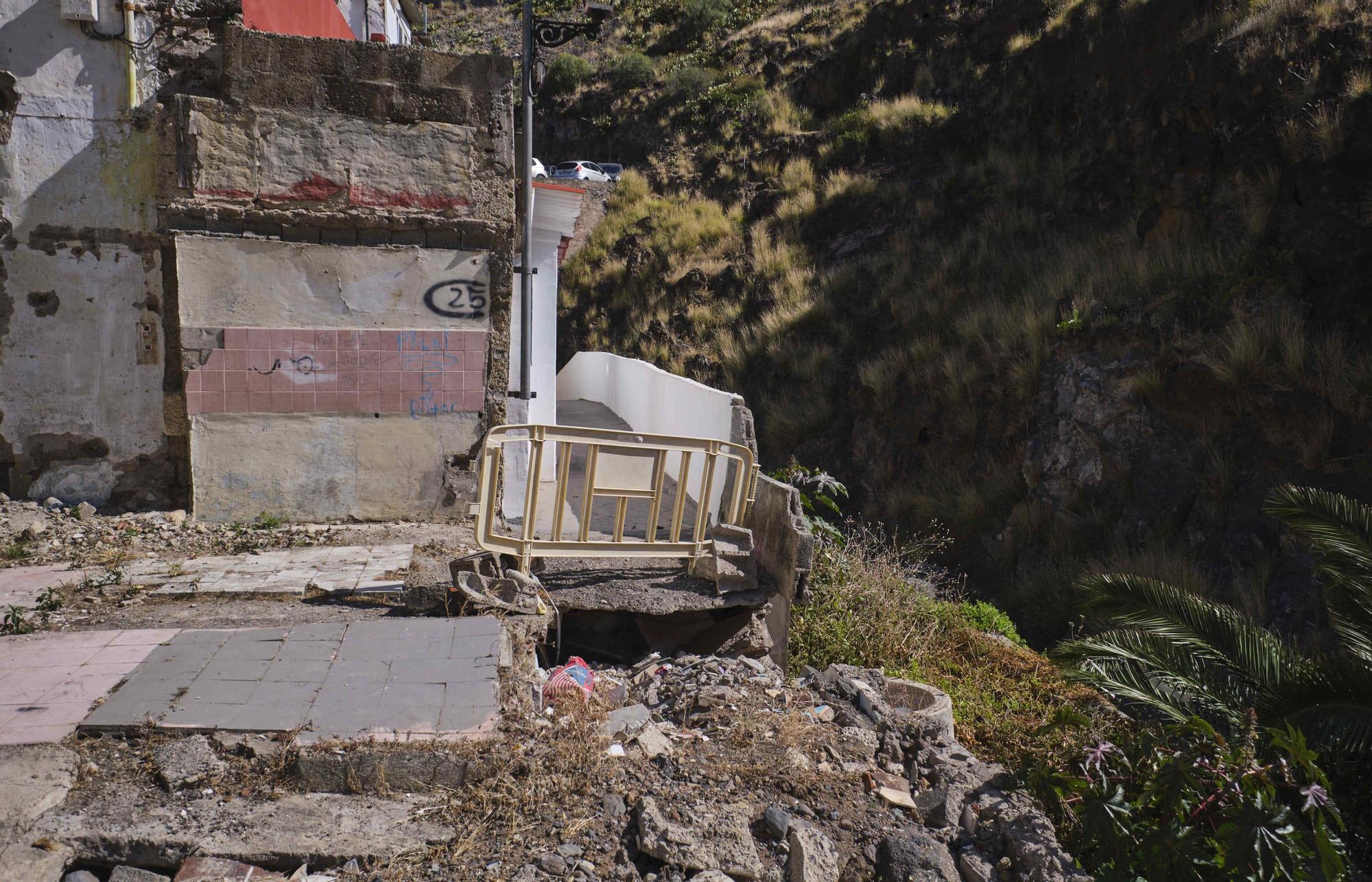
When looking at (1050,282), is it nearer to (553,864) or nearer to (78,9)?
(78,9)

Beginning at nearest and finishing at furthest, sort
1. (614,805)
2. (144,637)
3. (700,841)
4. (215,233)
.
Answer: (700,841) < (614,805) < (144,637) < (215,233)

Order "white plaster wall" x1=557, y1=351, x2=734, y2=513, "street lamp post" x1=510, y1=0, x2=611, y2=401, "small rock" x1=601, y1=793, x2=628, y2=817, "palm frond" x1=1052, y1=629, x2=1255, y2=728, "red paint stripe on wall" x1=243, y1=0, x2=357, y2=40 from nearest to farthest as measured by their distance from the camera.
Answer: "small rock" x1=601, y1=793, x2=628, y2=817 → "palm frond" x1=1052, y1=629, x2=1255, y2=728 → "red paint stripe on wall" x1=243, y1=0, x2=357, y2=40 → "street lamp post" x1=510, y1=0, x2=611, y2=401 → "white plaster wall" x1=557, y1=351, x2=734, y2=513

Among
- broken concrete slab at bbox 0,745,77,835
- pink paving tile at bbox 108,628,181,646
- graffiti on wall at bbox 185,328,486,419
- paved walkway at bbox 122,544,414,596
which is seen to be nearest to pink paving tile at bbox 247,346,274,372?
graffiti on wall at bbox 185,328,486,419

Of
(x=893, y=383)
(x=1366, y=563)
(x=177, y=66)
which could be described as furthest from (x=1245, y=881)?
(x=893, y=383)

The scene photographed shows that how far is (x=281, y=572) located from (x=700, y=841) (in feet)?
13.6

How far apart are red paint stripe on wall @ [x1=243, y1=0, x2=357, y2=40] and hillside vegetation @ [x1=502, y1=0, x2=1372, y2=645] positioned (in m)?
9.83

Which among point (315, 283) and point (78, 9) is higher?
point (78, 9)

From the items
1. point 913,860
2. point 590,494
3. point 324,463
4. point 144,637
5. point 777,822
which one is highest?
point 590,494

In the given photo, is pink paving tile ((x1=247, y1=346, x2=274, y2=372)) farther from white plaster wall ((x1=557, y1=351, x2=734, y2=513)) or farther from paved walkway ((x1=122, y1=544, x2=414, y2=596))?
white plaster wall ((x1=557, y1=351, x2=734, y2=513))

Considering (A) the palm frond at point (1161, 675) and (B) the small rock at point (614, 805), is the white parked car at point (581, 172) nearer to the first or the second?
(A) the palm frond at point (1161, 675)

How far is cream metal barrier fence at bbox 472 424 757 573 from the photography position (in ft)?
18.4

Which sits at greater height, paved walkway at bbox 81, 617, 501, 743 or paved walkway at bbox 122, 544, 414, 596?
paved walkway at bbox 81, 617, 501, 743

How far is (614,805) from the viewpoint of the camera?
11.7 feet

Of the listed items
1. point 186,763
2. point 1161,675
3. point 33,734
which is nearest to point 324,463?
point 33,734
